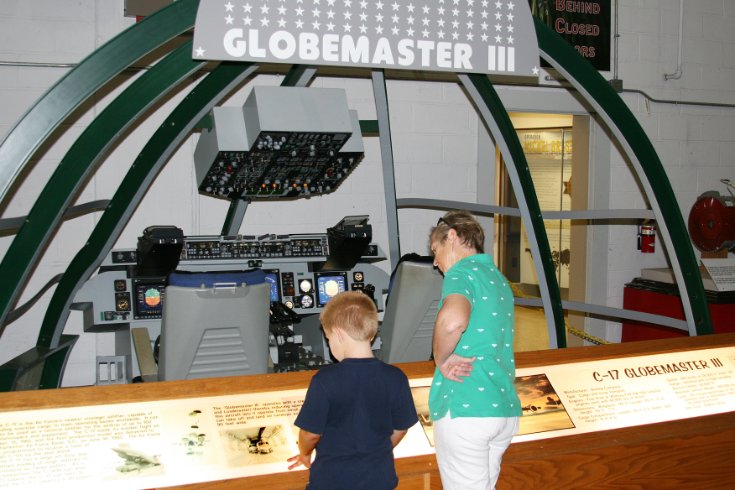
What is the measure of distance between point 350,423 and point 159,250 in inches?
110

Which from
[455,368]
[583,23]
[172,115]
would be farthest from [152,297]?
[583,23]

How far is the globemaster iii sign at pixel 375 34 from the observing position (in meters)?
2.74

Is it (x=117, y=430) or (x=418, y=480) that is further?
(x=418, y=480)

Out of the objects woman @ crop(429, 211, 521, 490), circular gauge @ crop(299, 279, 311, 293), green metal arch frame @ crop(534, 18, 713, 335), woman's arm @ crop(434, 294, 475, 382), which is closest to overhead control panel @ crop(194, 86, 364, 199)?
circular gauge @ crop(299, 279, 311, 293)

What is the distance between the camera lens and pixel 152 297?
4699mm

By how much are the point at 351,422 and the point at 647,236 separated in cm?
560

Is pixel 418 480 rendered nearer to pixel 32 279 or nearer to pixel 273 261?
pixel 273 261

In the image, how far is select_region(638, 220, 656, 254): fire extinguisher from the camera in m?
6.89

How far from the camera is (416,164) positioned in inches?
249

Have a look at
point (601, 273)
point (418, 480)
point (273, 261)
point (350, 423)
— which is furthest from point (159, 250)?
point (601, 273)

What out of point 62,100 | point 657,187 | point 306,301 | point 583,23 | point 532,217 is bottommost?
point 306,301

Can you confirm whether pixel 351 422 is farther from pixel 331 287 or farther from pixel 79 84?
pixel 331 287

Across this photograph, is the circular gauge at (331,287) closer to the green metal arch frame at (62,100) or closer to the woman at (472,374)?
the green metal arch frame at (62,100)

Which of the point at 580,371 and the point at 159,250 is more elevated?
the point at 159,250
